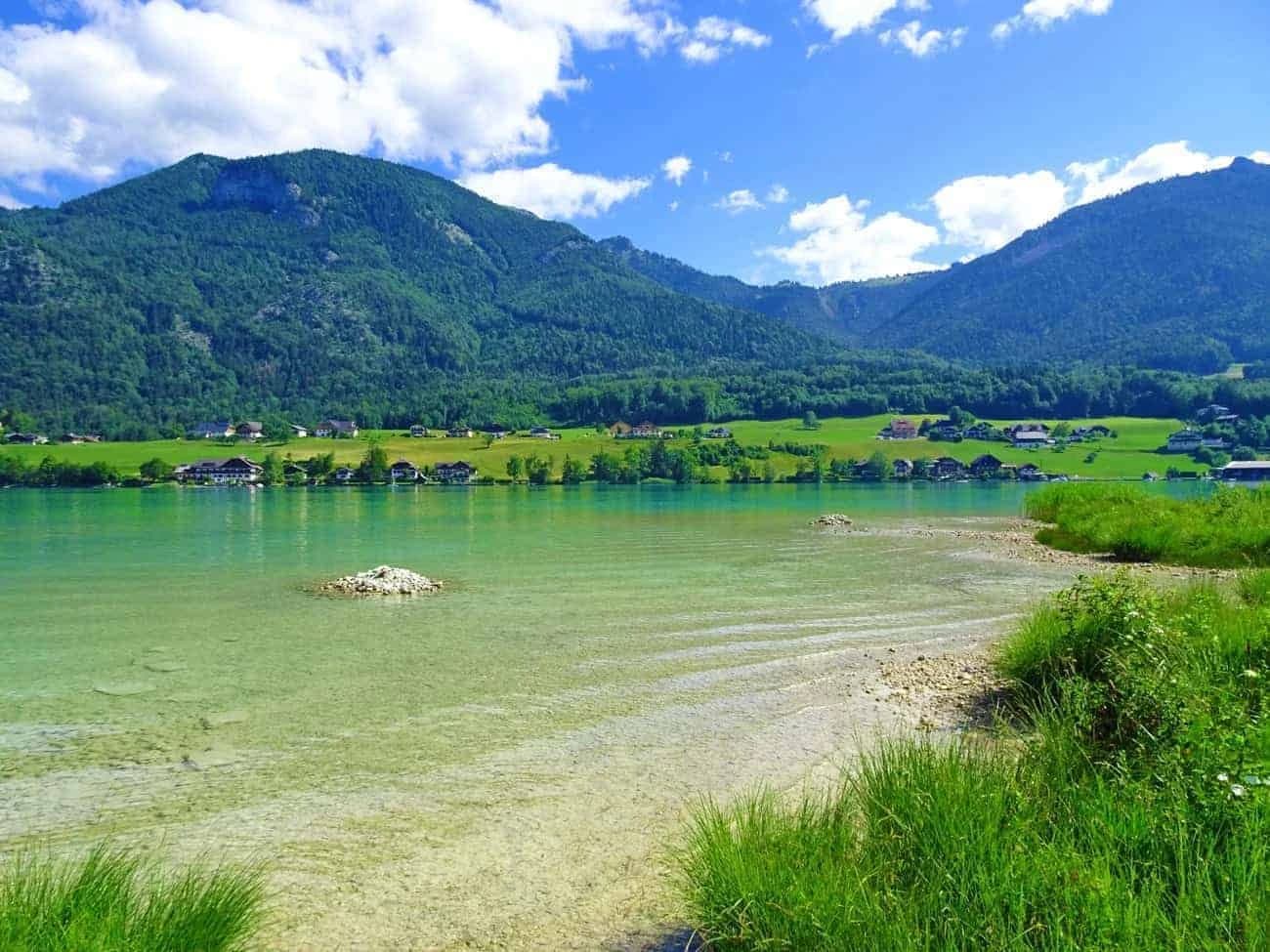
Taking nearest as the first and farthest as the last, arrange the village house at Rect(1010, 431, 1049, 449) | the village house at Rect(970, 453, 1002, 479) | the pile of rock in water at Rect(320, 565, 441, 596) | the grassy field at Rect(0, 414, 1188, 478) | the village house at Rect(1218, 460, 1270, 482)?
the pile of rock in water at Rect(320, 565, 441, 596) → the village house at Rect(1218, 460, 1270, 482) → the grassy field at Rect(0, 414, 1188, 478) → the village house at Rect(970, 453, 1002, 479) → the village house at Rect(1010, 431, 1049, 449)

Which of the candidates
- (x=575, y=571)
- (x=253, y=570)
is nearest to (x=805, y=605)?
(x=575, y=571)

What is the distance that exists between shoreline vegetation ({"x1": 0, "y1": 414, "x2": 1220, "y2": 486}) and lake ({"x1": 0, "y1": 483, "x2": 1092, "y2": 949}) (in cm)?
12449

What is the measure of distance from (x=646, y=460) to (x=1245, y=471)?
355 ft

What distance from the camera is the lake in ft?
27.2

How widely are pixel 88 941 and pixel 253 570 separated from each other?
33793mm

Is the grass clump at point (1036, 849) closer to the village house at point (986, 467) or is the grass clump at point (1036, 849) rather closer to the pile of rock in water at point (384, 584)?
the pile of rock in water at point (384, 584)

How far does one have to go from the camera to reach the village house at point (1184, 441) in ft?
537

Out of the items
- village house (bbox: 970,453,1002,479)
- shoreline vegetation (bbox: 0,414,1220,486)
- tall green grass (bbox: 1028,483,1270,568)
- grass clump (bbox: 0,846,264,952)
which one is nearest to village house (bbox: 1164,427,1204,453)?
shoreline vegetation (bbox: 0,414,1220,486)

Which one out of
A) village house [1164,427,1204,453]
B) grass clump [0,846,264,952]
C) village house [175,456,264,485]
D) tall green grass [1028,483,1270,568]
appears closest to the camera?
grass clump [0,846,264,952]

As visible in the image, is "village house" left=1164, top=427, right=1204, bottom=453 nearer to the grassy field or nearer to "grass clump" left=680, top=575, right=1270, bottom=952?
the grassy field

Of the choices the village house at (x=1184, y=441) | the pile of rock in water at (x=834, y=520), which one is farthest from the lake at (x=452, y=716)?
the village house at (x=1184, y=441)

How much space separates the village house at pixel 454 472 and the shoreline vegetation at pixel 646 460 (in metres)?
1.41

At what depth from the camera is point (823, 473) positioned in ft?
533

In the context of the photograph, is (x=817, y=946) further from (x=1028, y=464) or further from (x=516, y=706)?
(x=1028, y=464)
